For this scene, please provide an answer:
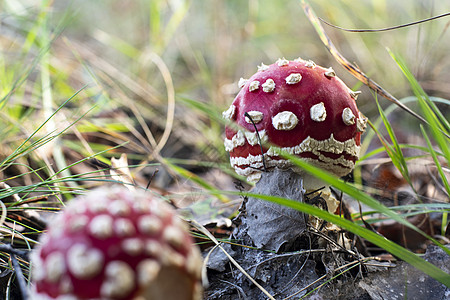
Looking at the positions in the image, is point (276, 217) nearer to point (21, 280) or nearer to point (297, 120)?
point (297, 120)

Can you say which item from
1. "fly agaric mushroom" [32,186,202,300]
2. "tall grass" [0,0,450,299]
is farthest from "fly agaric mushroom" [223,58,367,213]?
"tall grass" [0,0,450,299]

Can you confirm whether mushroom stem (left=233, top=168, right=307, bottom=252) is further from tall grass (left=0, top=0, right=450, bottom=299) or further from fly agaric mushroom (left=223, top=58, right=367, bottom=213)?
tall grass (left=0, top=0, right=450, bottom=299)

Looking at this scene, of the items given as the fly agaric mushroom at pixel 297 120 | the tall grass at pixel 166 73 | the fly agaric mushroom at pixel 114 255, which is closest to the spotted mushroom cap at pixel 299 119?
the fly agaric mushroom at pixel 297 120

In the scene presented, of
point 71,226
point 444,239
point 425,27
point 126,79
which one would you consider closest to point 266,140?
point 71,226

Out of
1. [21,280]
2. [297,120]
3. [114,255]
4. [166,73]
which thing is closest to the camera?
[114,255]

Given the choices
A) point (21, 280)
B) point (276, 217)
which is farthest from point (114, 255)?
point (276, 217)

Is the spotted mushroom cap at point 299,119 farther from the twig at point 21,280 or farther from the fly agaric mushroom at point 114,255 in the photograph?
the twig at point 21,280

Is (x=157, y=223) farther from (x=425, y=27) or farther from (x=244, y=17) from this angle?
(x=425, y=27)
